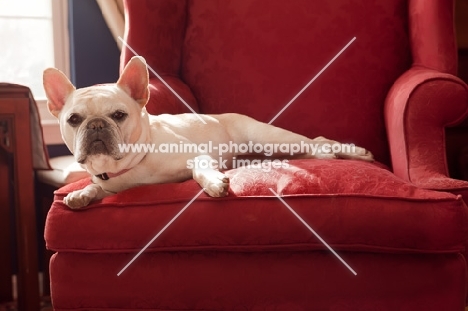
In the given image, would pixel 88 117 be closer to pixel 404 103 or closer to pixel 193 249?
pixel 193 249

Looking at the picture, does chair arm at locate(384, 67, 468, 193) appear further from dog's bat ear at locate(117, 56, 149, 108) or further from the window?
the window

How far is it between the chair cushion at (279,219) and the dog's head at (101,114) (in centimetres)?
16

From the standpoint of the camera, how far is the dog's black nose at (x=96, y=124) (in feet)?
4.47

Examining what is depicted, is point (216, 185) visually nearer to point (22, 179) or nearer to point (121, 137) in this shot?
point (121, 137)

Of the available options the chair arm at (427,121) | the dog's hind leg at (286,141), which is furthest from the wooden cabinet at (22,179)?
the chair arm at (427,121)

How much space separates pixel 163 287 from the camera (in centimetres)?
128

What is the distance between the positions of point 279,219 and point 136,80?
611mm

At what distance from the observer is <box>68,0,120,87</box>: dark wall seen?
8.14 feet

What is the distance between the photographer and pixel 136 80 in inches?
58.0

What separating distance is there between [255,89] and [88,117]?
83 cm

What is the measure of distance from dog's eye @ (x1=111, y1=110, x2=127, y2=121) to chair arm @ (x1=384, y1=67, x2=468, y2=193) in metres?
0.84

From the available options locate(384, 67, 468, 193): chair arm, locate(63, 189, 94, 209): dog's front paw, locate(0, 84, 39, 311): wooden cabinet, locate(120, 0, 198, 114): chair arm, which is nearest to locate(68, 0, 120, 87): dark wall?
locate(120, 0, 198, 114): chair arm

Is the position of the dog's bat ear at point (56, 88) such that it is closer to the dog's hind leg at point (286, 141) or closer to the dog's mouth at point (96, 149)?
the dog's mouth at point (96, 149)

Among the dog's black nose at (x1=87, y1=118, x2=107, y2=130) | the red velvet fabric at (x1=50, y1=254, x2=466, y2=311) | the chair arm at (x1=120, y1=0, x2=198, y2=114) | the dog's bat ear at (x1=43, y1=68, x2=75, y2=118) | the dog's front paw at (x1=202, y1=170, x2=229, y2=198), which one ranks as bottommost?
the red velvet fabric at (x1=50, y1=254, x2=466, y2=311)
